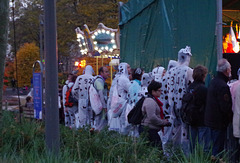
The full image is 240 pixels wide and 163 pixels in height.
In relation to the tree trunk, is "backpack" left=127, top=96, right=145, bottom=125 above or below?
below

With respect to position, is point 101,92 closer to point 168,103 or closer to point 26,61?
point 168,103

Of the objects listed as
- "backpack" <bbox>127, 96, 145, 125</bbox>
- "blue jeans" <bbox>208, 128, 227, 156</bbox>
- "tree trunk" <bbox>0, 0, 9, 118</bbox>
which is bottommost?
"blue jeans" <bbox>208, 128, 227, 156</bbox>

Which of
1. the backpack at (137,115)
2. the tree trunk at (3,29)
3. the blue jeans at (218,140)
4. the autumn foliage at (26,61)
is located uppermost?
the autumn foliage at (26,61)

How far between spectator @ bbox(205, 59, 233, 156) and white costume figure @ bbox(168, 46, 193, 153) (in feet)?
4.25

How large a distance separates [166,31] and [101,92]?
7.14 ft

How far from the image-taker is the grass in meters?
5.51

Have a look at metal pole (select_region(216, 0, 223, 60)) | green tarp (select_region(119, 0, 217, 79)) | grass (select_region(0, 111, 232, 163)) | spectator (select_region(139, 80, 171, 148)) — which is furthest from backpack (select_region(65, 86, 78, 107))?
metal pole (select_region(216, 0, 223, 60))

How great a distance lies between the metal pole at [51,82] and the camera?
646 centimetres

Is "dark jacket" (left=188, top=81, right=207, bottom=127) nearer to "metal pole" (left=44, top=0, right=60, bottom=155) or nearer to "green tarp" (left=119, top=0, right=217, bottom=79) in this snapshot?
"green tarp" (left=119, top=0, right=217, bottom=79)

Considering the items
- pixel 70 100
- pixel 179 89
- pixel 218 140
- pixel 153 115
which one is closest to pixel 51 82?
pixel 153 115

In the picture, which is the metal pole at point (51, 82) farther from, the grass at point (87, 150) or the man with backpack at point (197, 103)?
the man with backpack at point (197, 103)

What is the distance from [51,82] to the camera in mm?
6500

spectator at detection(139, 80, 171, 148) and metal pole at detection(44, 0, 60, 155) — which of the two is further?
spectator at detection(139, 80, 171, 148)

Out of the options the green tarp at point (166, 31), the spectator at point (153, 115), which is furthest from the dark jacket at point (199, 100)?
the green tarp at point (166, 31)
